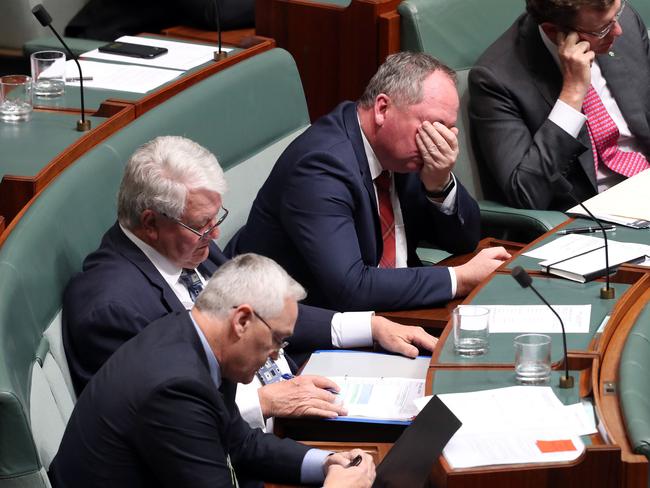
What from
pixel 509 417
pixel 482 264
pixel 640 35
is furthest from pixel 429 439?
pixel 640 35

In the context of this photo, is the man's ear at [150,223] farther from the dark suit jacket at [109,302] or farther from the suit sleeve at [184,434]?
the suit sleeve at [184,434]

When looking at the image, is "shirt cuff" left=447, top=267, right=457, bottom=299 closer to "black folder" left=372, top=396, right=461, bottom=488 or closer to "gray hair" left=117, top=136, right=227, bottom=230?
"gray hair" left=117, top=136, right=227, bottom=230

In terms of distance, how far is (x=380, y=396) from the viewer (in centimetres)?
246

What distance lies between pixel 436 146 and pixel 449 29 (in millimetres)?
A: 996

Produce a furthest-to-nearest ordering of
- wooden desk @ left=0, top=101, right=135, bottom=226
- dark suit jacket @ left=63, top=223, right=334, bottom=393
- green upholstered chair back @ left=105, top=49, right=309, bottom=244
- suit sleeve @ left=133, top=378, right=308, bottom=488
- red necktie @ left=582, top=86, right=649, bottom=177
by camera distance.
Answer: red necktie @ left=582, top=86, right=649, bottom=177 → green upholstered chair back @ left=105, top=49, right=309, bottom=244 → wooden desk @ left=0, top=101, right=135, bottom=226 → dark suit jacket @ left=63, top=223, right=334, bottom=393 → suit sleeve @ left=133, top=378, right=308, bottom=488

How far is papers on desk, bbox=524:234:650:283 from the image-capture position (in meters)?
2.79

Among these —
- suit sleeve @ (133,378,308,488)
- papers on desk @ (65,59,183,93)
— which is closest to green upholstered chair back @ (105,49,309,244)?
papers on desk @ (65,59,183,93)

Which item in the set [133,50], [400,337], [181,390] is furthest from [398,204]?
[181,390]

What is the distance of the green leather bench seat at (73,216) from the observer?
1985 mm

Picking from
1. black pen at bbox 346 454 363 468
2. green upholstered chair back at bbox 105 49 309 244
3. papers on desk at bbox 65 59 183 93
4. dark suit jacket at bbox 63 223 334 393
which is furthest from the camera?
papers on desk at bbox 65 59 183 93

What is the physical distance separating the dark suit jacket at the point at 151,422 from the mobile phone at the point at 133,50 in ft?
6.14

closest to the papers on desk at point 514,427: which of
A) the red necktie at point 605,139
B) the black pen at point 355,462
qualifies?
the black pen at point 355,462

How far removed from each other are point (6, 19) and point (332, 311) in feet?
8.29

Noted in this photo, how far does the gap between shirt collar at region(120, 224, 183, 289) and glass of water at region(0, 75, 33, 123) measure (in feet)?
2.44
